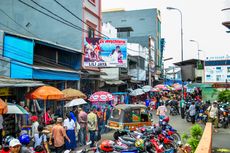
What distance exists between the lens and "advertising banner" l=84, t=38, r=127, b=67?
2421 centimetres

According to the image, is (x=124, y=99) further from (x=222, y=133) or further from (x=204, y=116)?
(x=222, y=133)

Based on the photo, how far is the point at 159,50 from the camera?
226 feet

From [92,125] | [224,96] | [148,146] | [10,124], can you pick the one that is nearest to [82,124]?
[92,125]

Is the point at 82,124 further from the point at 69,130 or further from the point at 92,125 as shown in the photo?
the point at 69,130

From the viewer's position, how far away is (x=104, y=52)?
968 inches

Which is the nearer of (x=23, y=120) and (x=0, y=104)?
(x=0, y=104)

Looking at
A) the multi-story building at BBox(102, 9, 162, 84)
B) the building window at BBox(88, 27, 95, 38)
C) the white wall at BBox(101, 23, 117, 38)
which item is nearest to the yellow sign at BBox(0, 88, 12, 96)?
the building window at BBox(88, 27, 95, 38)

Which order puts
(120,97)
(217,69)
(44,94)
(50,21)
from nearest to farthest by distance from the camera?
(44,94)
(50,21)
(120,97)
(217,69)

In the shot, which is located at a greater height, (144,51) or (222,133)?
(144,51)

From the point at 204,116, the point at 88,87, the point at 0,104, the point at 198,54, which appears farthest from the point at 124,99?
the point at 198,54

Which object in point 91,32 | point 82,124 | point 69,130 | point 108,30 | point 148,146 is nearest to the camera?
point 148,146

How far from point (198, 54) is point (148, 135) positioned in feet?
168

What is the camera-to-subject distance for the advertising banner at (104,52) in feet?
79.4

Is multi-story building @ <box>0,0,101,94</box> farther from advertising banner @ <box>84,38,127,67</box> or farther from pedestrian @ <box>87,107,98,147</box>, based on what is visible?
pedestrian @ <box>87,107,98,147</box>
